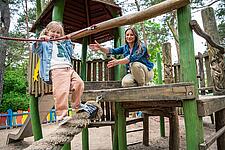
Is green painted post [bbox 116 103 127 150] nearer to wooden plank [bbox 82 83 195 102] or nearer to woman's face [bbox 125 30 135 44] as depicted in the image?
wooden plank [bbox 82 83 195 102]

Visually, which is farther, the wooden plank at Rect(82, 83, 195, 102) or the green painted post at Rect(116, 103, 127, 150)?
the green painted post at Rect(116, 103, 127, 150)

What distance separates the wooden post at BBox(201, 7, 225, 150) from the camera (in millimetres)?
3264

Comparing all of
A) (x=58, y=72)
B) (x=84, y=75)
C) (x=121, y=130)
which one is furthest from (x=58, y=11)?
(x=121, y=130)

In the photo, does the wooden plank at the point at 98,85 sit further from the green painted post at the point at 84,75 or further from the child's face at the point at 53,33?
the child's face at the point at 53,33

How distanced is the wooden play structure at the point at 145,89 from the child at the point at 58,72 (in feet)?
0.74

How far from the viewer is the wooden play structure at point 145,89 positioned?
81.8 inches

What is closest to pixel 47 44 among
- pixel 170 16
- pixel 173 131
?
pixel 173 131

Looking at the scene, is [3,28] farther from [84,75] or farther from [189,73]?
[189,73]

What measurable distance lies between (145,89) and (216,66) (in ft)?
5.14

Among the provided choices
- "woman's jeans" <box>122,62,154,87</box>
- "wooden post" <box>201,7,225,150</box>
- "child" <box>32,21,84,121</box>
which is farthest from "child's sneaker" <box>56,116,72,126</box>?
"wooden post" <box>201,7,225,150</box>

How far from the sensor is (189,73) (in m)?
2.07

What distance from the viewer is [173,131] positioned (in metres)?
4.36

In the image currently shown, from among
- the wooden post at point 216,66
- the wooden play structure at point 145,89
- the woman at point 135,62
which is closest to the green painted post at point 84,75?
the wooden play structure at point 145,89

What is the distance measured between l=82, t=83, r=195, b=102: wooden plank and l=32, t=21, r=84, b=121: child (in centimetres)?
40
